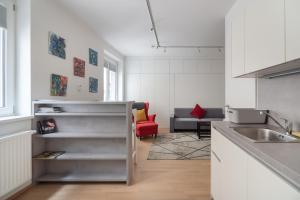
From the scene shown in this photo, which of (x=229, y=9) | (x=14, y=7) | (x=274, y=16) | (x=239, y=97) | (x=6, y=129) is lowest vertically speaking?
(x=6, y=129)

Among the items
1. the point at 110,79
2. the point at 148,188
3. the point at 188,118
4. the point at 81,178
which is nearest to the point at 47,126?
the point at 81,178

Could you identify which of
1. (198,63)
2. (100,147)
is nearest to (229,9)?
(100,147)

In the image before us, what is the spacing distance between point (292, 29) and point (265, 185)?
0.98m

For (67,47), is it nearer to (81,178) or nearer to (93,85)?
(93,85)

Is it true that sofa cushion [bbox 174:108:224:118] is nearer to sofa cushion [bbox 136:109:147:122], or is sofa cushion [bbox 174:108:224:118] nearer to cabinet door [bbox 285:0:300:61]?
sofa cushion [bbox 136:109:147:122]

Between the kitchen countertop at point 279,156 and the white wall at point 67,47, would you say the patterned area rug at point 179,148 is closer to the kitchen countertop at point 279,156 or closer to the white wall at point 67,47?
the white wall at point 67,47

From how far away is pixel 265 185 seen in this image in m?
1.04

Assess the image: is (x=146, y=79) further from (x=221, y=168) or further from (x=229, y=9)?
(x=221, y=168)

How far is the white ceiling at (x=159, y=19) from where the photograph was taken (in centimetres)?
312

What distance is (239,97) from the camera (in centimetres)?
299

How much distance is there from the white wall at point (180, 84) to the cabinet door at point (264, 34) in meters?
5.22

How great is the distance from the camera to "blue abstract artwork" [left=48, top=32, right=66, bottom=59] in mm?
3014

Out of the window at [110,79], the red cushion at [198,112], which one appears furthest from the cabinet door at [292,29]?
the red cushion at [198,112]

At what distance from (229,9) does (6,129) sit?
139 inches
